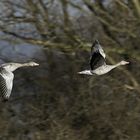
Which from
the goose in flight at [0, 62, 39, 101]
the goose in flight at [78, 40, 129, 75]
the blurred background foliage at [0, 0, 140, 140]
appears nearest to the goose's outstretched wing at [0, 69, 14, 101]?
the goose in flight at [0, 62, 39, 101]

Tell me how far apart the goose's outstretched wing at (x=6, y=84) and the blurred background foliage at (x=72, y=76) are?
18.6 feet

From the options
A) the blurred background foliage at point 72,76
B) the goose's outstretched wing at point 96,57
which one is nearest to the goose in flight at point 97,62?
the goose's outstretched wing at point 96,57

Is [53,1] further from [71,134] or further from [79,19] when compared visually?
[71,134]

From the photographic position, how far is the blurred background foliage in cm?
1193

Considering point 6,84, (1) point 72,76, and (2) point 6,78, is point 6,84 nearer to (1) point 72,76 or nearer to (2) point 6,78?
(2) point 6,78

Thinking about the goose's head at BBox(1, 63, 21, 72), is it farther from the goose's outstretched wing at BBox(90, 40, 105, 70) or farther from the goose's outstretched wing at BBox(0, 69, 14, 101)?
the goose's outstretched wing at BBox(90, 40, 105, 70)

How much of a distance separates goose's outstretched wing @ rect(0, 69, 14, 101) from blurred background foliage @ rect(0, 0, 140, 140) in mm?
5654

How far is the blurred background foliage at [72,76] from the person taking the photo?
39.1ft

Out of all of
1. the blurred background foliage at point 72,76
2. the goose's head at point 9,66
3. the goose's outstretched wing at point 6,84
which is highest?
the goose's head at point 9,66

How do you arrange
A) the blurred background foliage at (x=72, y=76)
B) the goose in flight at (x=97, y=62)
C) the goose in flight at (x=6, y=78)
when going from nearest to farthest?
the goose in flight at (x=6, y=78) → the goose in flight at (x=97, y=62) → the blurred background foliage at (x=72, y=76)

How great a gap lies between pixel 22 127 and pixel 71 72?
5.28 feet

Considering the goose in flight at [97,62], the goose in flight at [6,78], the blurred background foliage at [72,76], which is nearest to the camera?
the goose in flight at [6,78]

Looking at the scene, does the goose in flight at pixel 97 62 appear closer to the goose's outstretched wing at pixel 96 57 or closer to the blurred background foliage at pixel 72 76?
the goose's outstretched wing at pixel 96 57

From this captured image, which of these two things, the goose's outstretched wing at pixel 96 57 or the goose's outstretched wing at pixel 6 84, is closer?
the goose's outstretched wing at pixel 6 84
